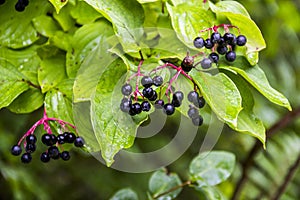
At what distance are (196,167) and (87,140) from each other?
48 centimetres

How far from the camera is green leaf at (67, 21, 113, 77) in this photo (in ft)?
3.19

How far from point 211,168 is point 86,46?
534mm

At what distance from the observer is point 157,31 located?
99 centimetres

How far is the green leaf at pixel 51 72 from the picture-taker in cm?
97

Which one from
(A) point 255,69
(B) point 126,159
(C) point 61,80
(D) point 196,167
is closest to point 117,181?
(B) point 126,159

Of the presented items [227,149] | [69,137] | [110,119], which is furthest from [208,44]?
[227,149]

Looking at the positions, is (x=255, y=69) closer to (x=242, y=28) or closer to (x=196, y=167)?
(x=242, y=28)

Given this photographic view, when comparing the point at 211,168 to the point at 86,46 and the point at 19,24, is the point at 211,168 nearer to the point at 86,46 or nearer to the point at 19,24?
the point at 86,46

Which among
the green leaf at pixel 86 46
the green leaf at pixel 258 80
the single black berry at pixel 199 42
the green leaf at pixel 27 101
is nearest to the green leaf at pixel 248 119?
the green leaf at pixel 258 80

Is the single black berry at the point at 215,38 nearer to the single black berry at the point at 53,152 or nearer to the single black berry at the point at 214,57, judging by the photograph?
the single black berry at the point at 214,57

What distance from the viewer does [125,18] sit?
899 millimetres

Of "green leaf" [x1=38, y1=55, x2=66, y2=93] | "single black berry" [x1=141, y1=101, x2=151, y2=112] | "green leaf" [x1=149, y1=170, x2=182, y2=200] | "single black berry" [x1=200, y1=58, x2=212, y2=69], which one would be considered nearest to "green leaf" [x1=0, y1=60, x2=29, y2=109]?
"green leaf" [x1=38, y1=55, x2=66, y2=93]

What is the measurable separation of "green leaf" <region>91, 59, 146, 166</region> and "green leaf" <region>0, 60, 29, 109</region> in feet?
0.65

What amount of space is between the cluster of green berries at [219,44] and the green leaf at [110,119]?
158 mm
